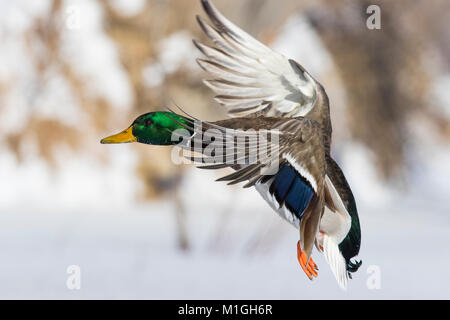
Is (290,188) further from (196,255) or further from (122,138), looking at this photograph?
(196,255)

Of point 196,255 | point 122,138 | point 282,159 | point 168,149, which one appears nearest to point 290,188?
point 282,159

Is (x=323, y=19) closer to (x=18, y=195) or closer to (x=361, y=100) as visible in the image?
(x=361, y=100)

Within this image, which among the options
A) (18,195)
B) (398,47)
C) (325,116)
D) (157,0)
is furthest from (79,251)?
(398,47)

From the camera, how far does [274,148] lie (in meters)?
1.00

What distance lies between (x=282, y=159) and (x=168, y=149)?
381 centimetres

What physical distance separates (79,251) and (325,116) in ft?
9.31

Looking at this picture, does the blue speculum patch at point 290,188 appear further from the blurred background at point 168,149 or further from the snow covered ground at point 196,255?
the blurred background at point 168,149

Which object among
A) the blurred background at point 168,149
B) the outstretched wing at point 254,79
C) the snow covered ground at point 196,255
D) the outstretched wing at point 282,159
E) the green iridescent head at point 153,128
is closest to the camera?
the outstretched wing at point 282,159

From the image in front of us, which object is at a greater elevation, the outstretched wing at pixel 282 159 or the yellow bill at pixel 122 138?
the yellow bill at pixel 122 138

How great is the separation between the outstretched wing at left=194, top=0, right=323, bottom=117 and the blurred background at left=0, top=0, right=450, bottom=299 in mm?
1505

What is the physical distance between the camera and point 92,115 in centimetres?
523

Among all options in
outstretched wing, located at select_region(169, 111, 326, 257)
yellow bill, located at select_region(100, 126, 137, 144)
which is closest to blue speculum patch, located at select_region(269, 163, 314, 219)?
outstretched wing, located at select_region(169, 111, 326, 257)

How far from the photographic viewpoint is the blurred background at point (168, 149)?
329 cm

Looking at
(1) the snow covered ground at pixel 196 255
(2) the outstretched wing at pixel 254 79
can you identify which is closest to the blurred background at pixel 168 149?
(1) the snow covered ground at pixel 196 255
